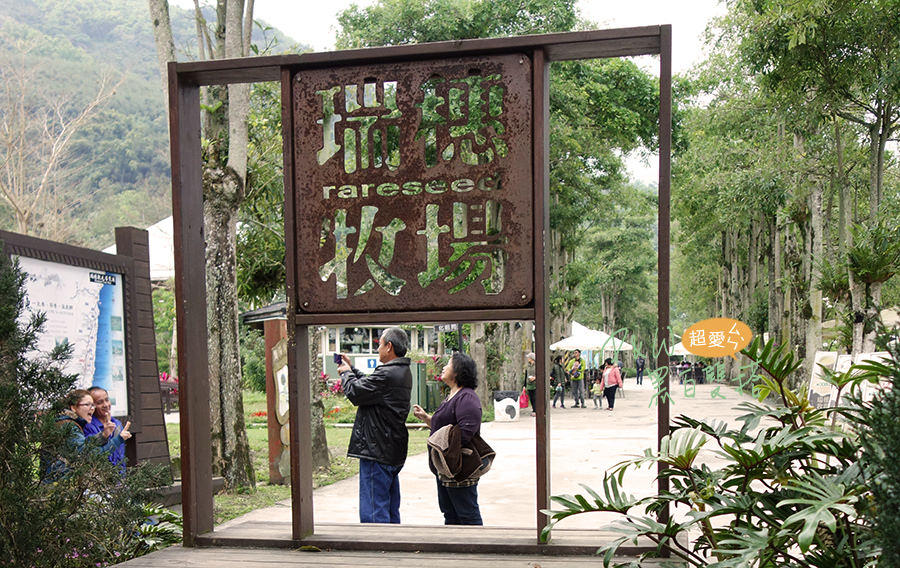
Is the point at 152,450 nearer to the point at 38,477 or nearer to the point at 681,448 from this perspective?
the point at 38,477

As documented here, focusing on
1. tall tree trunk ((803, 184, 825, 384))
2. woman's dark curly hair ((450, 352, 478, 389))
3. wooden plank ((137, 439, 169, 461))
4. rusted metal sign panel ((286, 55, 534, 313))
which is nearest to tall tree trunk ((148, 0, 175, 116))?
wooden plank ((137, 439, 169, 461))

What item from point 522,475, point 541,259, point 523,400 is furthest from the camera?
point 523,400

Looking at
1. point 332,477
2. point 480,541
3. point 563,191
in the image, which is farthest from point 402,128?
point 563,191

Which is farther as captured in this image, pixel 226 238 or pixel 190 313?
pixel 226 238

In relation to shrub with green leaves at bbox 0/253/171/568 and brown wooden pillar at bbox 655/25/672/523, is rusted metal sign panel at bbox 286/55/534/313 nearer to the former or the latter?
brown wooden pillar at bbox 655/25/672/523

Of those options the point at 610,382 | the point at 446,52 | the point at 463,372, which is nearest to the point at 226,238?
the point at 463,372

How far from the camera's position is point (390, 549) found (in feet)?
14.3

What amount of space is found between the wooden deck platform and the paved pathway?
56 centimetres

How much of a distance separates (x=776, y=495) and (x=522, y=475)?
967 centimetres

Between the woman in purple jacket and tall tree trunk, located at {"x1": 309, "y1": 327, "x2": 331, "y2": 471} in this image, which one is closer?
the woman in purple jacket

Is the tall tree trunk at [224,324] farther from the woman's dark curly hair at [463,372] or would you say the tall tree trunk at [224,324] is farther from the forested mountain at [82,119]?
the woman's dark curly hair at [463,372]

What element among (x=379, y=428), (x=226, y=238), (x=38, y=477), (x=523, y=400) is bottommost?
(x=523, y=400)

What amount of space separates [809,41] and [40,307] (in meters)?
11.6

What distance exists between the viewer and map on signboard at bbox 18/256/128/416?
21.6 ft
